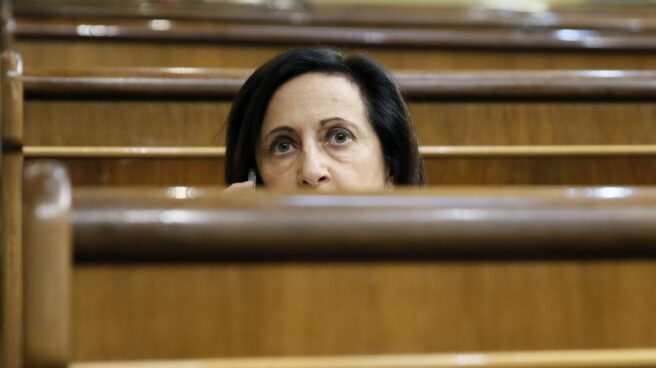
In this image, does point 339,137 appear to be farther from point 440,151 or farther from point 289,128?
point 440,151

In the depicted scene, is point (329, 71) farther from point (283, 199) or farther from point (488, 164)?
point (283, 199)

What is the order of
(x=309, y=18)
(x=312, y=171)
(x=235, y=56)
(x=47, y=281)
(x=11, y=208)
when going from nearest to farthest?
(x=47, y=281)
(x=312, y=171)
(x=11, y=208)
(x=235, y=56)
(x=309, y=18)

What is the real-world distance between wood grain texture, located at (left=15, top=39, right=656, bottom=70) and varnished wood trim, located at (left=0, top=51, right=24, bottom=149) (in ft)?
0.86

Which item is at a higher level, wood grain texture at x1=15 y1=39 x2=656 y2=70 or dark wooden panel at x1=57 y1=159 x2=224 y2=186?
wood grain texture at x1=15 y1=39 x2=656 y2=70

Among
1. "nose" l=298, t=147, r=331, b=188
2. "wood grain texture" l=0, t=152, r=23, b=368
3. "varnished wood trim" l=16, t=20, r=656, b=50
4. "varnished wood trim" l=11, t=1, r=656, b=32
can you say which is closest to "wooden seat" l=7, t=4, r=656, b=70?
"varnished wood trim" l=16, t=20, r=656, b=50

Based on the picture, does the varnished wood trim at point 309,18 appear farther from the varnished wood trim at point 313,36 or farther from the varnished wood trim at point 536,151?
the varnished wood trim at point 536,151

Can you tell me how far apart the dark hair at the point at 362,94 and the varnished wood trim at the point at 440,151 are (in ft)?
0.29

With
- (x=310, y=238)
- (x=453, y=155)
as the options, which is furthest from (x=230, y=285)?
(x=453, y=155)

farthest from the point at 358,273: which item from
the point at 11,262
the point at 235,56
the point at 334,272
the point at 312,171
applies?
the point at 235,56

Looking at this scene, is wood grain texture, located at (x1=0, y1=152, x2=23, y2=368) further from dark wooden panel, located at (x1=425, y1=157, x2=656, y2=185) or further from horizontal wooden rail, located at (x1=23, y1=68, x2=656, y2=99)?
dark wooden panel, located at (x1=425, y1=157, x2=656, y2=185)

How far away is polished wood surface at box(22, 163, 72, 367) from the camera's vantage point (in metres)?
0.31

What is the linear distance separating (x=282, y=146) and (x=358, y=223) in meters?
0.32

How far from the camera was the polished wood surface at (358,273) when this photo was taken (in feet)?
1.06

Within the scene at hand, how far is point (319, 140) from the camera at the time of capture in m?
0.64
